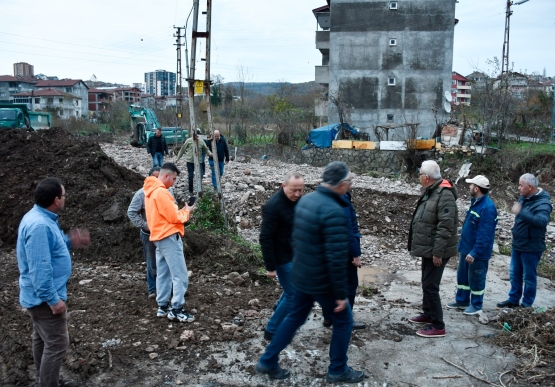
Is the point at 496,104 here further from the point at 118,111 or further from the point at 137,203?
the point at 118,111

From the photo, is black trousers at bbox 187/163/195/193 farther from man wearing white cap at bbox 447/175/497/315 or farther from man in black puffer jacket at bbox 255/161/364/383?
man in black puffer jacket at bbox 255/161/364/383

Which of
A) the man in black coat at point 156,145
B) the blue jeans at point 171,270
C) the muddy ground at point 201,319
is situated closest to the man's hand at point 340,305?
the muddy ground at point 201,319

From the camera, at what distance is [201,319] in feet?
17.5

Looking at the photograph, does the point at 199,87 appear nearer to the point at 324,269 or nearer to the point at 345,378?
the point at 324,269

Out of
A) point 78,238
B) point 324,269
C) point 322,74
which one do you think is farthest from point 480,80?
point 78,238

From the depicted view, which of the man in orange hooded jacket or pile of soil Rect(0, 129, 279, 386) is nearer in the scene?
pile of soil Rect(0, 129, 279, 386)

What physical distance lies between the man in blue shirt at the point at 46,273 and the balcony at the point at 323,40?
110 feet

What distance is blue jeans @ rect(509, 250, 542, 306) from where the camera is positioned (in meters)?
5.98

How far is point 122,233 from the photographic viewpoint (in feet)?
27.2

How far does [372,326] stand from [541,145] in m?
21.8

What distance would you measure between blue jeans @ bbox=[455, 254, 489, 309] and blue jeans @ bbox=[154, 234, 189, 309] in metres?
3.36

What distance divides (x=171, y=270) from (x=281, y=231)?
1.31 metres

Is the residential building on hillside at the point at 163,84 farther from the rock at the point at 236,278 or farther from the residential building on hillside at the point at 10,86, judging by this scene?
the rock at the point at 236,278

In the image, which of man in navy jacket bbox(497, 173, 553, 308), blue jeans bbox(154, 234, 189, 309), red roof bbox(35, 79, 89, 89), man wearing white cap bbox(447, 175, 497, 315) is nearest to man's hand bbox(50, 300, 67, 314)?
blue jeans bbox(154, 234, 189, 309)
